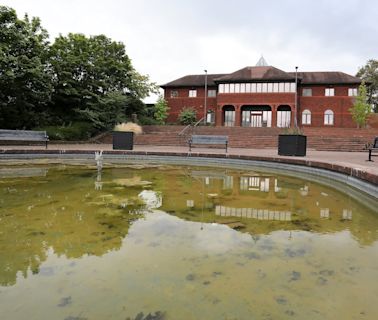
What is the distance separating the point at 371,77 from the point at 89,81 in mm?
45313

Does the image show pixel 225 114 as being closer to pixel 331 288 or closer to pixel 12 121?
pixel 12 121

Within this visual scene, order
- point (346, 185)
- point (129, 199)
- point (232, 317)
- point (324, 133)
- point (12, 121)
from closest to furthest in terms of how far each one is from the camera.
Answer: point (232, 317)
point (129, 199)
point (346, 185)
point (12, 121)
point (324, 133)

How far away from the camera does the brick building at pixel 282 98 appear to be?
38.8m

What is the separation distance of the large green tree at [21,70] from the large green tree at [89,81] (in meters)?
2.82

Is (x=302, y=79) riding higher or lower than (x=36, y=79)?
higher

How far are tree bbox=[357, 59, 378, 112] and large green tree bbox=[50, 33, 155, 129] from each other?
3934 cm

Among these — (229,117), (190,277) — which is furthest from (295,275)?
(229,117)

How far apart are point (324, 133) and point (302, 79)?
14986mm

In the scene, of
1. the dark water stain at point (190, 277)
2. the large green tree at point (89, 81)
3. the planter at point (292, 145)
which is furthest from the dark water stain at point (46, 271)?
the large green tree at point (89, 81)

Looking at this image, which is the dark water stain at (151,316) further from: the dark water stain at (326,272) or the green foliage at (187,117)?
the green foliage at (187,117)

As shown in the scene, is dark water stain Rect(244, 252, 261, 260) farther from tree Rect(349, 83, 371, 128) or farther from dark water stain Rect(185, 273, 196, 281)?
tree Rect(349, 83, 371, 128)

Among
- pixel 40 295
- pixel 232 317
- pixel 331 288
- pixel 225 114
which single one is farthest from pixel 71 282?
pixel 225 114

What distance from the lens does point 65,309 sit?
6.42 feet

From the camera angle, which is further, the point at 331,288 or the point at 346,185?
the point at 346,185
